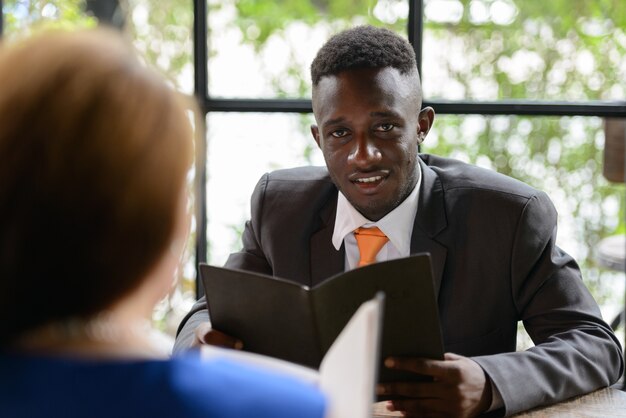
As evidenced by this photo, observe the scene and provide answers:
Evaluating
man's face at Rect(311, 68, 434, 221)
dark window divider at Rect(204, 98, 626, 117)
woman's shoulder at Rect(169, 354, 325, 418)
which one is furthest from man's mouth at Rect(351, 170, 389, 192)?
woman's shoulder at Rect(169, 354, 325, 418)

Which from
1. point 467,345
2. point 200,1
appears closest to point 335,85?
point 467,345

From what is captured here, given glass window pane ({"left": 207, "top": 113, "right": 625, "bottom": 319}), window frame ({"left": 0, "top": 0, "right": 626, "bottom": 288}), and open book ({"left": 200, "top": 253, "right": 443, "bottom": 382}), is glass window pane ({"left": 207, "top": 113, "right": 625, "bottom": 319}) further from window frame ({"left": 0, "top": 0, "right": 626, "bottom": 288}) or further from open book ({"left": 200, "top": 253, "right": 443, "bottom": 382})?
open book ({"left": 200, "top": 253, "right": 443, "bottom": 382})

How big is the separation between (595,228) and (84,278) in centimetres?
246

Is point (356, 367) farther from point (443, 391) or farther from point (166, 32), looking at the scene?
point (166, 32)

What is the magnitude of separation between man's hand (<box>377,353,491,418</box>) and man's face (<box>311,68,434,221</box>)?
1.62 feet

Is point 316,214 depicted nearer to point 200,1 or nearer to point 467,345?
point 467,345

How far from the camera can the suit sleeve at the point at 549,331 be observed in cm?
167

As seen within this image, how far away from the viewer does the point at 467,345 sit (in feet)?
6.45

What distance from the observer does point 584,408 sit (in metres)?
1.68

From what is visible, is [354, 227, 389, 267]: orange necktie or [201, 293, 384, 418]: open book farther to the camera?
[354, 227, 389, 267]: orange necktie

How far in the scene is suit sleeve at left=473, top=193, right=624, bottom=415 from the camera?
1667 mm

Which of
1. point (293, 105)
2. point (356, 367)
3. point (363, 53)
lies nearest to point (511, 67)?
point (293, 105)

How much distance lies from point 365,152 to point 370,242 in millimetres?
216

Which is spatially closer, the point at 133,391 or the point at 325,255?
the point at 133,391
